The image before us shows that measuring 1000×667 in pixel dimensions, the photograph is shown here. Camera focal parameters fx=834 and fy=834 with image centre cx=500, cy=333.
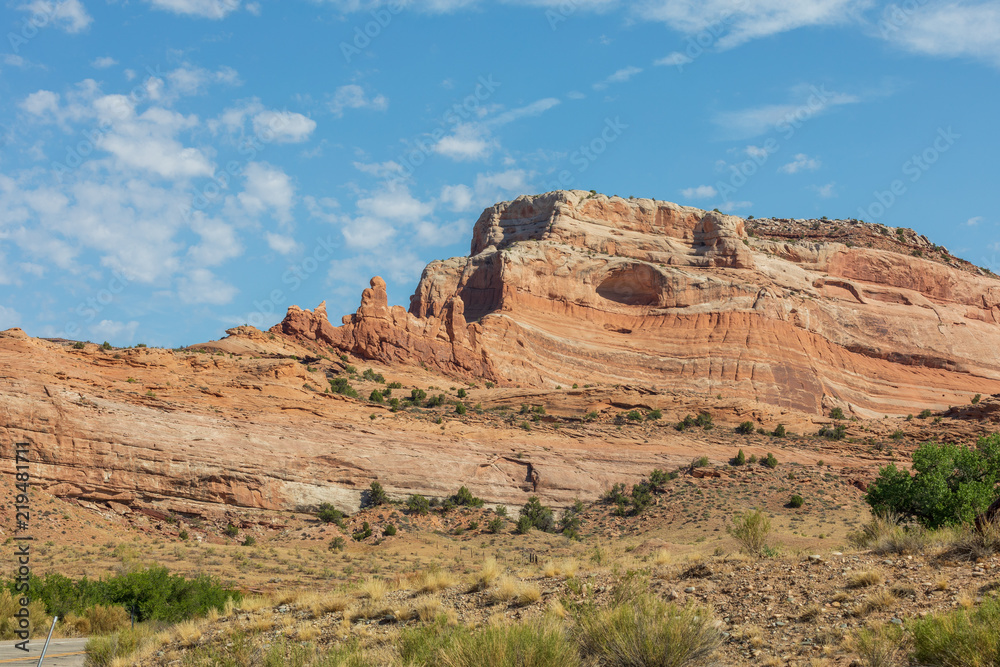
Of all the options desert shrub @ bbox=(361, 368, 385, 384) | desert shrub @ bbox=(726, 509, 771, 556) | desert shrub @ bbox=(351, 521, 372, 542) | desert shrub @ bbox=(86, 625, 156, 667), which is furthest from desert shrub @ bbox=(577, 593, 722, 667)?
desert shrub @ bbox=(361, 368, 385, 384)

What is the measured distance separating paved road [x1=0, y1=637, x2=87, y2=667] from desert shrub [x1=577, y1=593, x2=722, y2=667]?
9767mm

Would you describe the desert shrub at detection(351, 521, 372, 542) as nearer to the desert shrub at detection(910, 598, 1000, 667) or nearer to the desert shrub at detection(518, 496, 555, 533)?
the desert shrub at detection(518, 496, 555, 533)

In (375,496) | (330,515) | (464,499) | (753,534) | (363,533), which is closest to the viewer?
(753,534)

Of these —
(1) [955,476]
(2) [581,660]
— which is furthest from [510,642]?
(1) [955,476]

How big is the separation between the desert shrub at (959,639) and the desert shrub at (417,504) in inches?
1299

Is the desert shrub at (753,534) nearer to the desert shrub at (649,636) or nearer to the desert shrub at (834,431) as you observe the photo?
the desert shrub at (649,636)

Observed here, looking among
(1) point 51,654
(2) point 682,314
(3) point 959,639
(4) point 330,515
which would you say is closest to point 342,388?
(4) point 330,515

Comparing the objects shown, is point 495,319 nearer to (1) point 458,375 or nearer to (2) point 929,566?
(1) point 458,375

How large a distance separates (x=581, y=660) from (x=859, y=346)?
258 feet

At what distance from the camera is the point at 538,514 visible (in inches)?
1646

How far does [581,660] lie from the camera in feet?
32.3

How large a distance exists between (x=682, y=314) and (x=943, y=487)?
179 ft

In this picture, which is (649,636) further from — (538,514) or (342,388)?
(342,388)

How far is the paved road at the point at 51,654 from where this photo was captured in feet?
47.9
